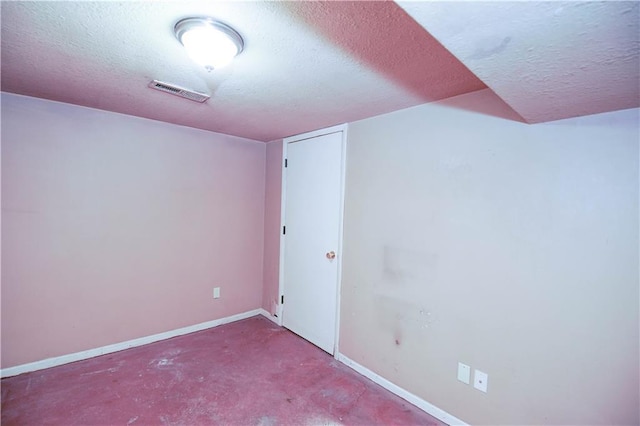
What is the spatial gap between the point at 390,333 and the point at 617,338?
1.32 meters

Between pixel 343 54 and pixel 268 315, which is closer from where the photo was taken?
pixel 343 54

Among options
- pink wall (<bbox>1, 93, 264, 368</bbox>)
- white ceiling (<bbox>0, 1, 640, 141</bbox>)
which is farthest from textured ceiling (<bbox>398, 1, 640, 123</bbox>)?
pink wall (<bbox>1, 93, 264, 368</bbox>)

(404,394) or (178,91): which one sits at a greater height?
(178,91)

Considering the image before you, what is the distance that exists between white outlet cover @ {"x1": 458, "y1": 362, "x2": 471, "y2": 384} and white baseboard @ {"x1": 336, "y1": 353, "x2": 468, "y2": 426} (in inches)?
10.9

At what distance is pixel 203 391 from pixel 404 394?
1526mm

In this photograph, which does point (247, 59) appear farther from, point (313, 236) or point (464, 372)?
point (464, 372)

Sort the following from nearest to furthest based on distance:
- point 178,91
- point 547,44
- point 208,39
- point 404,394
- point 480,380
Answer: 1. point 547,44
2. point 208,39
3. point 480,380
4. point 178,91
5. point 404,394

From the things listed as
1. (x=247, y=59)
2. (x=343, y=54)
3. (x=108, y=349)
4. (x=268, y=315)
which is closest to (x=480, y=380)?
(x=343, y=54)

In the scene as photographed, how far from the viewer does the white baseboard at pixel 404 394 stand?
1980mm

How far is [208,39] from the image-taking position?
4.20 feet

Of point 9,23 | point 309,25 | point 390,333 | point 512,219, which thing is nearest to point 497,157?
point 512,219

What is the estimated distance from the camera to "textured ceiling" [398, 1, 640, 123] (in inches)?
30.1

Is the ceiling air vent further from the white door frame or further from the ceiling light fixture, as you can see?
the white door frame

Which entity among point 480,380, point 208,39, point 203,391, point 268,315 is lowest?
point 203,391
